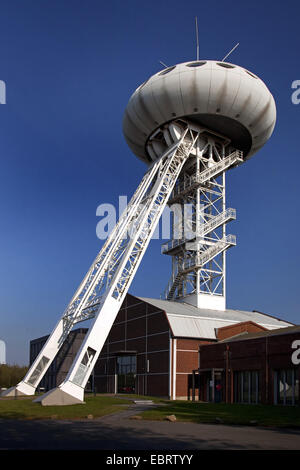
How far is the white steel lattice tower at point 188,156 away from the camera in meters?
39.8

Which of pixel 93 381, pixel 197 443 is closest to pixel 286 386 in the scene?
pixel 197 443

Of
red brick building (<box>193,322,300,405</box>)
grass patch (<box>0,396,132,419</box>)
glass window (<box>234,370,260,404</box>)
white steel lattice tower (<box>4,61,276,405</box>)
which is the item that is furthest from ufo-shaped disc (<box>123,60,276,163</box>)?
grass patch (<box>0,396,132,419</box>)

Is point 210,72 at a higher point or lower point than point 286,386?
higher

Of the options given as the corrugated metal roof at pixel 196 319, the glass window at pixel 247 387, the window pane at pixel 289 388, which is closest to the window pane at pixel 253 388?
the glass window at pixel 247 387

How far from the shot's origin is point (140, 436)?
1477 cm

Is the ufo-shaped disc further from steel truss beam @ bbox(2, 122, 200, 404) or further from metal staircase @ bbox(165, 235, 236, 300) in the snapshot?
metal staircase @ bbox(165, 235, 236, 300)

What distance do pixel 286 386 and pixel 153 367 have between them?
13860 mm

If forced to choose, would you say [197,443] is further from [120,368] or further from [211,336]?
[120,368]

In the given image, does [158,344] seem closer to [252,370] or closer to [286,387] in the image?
[252,370]

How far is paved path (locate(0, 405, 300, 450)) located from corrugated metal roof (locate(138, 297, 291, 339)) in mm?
21062

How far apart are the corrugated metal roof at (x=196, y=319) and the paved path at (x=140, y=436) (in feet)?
69.1

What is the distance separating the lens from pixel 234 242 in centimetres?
4859

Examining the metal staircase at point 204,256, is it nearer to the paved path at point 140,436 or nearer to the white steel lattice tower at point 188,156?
the white steel lattice tower at point 188,156
